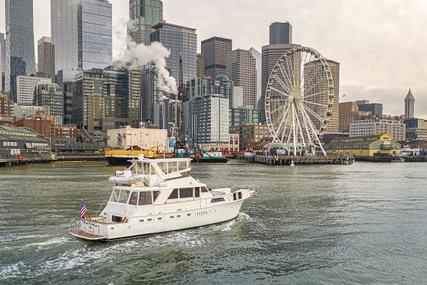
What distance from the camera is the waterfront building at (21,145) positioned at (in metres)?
125

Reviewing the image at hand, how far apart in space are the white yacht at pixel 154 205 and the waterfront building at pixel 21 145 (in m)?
102

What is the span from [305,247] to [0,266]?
17974 millimetres

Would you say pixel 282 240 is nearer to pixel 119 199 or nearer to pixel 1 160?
pixel 119 199

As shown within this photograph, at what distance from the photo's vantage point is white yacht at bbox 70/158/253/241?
2872 cm

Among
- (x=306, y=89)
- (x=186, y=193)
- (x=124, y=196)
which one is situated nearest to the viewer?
(x=124, y=196)

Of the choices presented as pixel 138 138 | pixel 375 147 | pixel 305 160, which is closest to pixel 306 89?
pixel 305 160

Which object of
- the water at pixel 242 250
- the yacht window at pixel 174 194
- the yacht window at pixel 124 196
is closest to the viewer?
the water at pixel 242 250

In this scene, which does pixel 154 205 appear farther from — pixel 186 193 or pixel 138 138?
pixel 138 138

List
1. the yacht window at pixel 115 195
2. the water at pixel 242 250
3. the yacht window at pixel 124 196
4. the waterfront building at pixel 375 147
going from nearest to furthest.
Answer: the water at pixel 242 250
the yacht window at pixel 124 196
the yacht window at pixel 115 195
the waterfront building at pixel 375 147

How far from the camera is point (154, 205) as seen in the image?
2995 centimetres

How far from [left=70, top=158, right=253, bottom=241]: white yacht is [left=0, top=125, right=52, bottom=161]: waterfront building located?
336 ft

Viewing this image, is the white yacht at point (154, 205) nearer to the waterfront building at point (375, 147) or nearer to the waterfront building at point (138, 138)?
the waterfront building at point (375, 147)

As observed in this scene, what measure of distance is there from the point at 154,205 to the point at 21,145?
389 ft

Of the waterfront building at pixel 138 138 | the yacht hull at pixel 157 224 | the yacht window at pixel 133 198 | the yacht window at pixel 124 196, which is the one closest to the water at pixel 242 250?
the yacht hull at pixel 157 224
